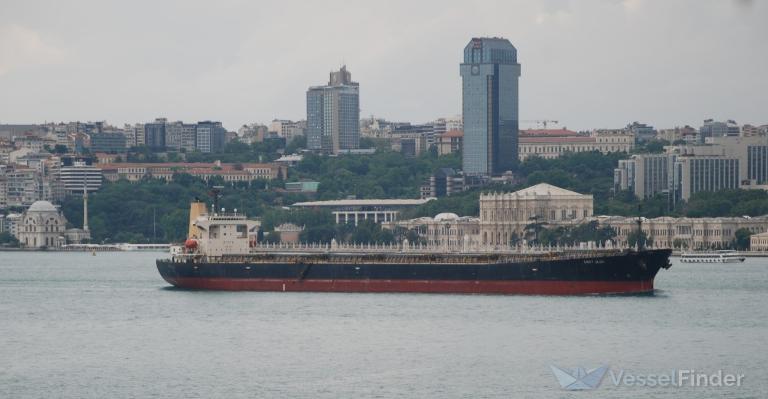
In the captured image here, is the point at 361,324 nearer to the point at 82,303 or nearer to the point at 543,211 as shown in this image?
the point at 82,303

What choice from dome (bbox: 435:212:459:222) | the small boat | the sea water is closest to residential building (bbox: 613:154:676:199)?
dome (bbox: 435:212:459:222)

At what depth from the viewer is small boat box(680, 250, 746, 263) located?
412 feet

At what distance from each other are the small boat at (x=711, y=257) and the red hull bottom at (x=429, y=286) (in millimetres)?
48700

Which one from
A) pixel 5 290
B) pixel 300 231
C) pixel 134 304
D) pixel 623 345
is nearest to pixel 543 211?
pixel 300 231

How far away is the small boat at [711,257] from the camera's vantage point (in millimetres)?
125562

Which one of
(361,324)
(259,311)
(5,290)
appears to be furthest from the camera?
(5,290)

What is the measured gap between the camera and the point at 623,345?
59.4m

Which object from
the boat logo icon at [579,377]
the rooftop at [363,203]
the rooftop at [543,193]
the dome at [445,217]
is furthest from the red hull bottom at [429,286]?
the rooftop at [363,203]

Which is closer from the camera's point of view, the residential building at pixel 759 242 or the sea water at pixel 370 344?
the sea water at pixel 370 344

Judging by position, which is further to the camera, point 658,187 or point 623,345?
point 658,187

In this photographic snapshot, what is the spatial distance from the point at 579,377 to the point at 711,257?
7473 cm

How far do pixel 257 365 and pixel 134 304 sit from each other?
21168 mm

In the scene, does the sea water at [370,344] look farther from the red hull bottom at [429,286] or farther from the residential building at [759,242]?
the residential building at [759,242]

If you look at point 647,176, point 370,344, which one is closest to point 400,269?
point 370,344
